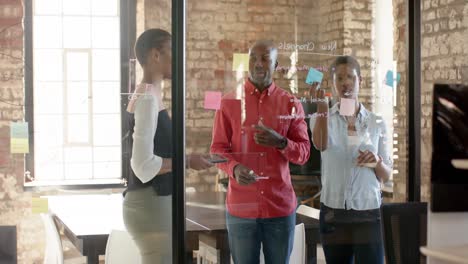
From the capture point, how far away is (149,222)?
12.4 ft

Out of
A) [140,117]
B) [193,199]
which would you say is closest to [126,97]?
[140,117]

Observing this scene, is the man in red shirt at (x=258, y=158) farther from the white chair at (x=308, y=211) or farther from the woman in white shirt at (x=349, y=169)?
the woman in white shirt at (x=349, y=169)

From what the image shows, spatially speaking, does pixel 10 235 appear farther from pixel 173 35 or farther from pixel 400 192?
pixel 400 192

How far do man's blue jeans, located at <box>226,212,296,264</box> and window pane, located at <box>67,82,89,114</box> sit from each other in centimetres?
100

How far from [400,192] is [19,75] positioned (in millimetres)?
2507

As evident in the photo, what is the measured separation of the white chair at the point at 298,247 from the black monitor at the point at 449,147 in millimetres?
1730

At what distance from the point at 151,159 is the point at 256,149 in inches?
23.3

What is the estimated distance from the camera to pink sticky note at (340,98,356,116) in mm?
4145

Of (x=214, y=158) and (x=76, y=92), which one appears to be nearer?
(x=76, y=92)

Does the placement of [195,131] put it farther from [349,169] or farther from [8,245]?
[8,245]

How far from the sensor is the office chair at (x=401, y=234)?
355 centimetres

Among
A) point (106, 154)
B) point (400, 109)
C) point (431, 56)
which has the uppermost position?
point (431, 56)

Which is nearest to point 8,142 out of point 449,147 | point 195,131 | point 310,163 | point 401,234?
point 195,131

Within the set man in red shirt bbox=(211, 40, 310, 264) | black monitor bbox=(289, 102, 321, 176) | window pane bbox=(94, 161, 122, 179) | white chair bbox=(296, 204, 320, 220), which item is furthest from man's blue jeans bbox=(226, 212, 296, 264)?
window pane bbox=(94, 161, 122, 179)
